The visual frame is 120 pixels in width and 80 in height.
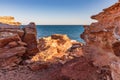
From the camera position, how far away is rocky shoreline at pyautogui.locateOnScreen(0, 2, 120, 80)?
350 inches

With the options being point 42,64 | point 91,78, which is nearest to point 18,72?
point 42,64

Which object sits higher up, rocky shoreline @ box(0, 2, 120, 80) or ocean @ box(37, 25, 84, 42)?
rocky shoreline @ box(0, 2, 120, 80)

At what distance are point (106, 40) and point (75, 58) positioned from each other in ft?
13.7

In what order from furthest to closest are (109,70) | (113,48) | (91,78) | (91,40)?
1. (91,40)
2. (91,78)
3. (109,70)
4. (113,48)

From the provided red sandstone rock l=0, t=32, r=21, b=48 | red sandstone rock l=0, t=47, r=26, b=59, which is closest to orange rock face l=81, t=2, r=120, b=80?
red sandstone rock l=0, t=47, r=26, b=59

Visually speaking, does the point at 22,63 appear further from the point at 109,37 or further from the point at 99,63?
the point at 109,37

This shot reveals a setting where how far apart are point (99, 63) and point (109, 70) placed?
3.03 ft

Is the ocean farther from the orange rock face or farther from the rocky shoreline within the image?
the orange rock face

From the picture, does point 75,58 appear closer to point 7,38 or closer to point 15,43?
point 15,43

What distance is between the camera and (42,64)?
45.8 feet

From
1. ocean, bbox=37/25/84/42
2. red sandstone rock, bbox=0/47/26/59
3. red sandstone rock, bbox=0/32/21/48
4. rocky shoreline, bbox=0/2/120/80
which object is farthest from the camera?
ocean, bbox=37/25/84/42

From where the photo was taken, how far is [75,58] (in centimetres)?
1312

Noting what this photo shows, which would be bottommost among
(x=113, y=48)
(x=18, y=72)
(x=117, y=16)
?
(x=18, y=72)

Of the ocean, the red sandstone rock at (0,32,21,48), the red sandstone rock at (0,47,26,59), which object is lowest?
the ocean
